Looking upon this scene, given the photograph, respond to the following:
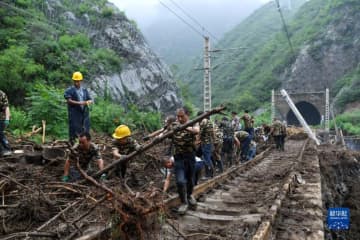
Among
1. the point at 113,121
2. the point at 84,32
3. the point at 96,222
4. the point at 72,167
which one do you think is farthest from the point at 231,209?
the point at 84,32

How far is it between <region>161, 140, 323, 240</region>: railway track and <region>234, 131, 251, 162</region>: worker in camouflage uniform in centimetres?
317

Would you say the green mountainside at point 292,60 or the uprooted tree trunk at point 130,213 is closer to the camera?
the uprooted tree trunk at point 130,213

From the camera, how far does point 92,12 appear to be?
30750 millimetres

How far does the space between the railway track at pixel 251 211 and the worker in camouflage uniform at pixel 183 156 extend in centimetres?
26

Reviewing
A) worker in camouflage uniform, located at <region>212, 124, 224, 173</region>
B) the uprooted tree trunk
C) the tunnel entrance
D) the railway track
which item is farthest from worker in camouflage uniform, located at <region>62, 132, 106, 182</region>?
the tunnel entrance

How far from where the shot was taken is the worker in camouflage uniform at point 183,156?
18.0 ft

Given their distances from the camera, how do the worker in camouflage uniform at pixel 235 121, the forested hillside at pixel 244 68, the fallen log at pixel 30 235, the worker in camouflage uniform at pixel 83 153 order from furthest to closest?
the forested hillside at pixel 244 68
the worker in camouflage uniform at pixel 235 121
the worker in camouflage uniform at pixel 83 153
the fallen log at pixel 30 235

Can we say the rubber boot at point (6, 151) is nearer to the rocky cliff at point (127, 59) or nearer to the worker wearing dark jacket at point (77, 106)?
the worker wearing dark jacket at point (77, 106)

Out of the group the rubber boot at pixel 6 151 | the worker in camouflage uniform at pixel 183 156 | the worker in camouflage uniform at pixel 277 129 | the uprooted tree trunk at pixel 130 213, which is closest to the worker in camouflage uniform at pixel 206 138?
the worker in camouflage uniform at pixel 183 156

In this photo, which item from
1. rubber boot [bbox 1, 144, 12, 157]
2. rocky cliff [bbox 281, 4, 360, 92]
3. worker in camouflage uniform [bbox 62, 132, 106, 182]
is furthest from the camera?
rocky cliff [bbox 281, 4, 360, 92]

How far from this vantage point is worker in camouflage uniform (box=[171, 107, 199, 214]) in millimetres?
5488

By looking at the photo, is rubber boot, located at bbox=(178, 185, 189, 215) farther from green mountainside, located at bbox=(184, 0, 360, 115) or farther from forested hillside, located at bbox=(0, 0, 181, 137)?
green mountainside, located at bbox=(184, 0, 360, 115)

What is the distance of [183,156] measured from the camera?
18.5ft

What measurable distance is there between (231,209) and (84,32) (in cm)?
2505
